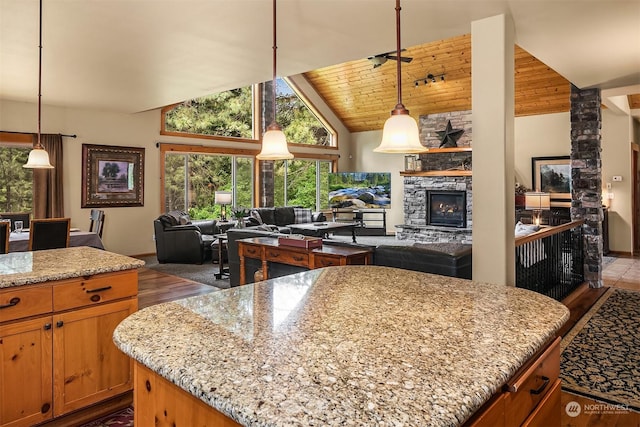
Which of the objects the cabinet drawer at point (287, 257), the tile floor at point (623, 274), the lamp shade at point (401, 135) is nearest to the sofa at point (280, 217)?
the cabinet drawer at point (287, 257)

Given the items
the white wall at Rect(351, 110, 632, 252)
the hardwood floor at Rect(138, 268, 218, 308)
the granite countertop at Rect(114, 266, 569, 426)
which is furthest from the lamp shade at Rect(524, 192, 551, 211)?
the granite countertop at Rect(114, 266, 569, 426)

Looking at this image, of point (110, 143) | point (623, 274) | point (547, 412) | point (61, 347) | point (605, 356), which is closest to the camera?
point (547, 412)

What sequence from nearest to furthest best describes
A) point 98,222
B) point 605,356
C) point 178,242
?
1. point 605,356
2. point 98,222
3. point 178,242

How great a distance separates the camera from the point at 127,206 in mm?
8031

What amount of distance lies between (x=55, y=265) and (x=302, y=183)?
9331mm

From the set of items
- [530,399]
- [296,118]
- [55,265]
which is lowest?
[530,399]

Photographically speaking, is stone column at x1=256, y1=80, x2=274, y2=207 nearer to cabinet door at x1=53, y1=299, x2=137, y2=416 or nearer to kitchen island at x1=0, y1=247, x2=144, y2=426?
kitchen island at x1=0, y1=247, x2=144, y2=426

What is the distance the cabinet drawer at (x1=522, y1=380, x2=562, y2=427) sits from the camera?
1.23 meters

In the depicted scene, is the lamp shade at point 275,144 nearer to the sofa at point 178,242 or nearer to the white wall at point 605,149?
the sofa at point 178,242

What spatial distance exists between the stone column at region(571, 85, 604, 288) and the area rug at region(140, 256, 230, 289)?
15.6ft

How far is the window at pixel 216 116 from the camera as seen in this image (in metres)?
8.77

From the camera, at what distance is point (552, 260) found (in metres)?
4.96

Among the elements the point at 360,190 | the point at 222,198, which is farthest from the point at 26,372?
the point at 360,190

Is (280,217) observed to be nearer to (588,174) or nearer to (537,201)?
(537,201)
